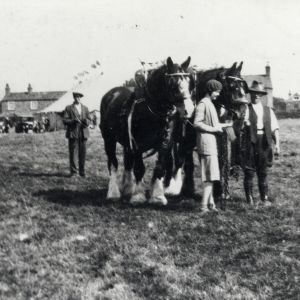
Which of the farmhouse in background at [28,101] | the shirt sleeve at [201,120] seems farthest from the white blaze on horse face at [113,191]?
the farmhouse in background at [28,101]

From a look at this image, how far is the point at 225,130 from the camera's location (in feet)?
27.0

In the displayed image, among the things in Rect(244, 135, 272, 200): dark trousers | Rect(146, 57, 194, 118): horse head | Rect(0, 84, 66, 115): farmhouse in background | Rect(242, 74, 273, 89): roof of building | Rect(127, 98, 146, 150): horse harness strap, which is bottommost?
Rect(244, 135, 272, 200): dark trousers

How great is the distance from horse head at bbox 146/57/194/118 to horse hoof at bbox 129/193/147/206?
67.7 inches

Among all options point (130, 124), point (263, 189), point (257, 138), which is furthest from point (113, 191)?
point (257, 138)

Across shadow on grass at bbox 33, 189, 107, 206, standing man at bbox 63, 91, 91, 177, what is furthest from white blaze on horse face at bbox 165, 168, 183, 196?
standing man at bbox 63, 91, 91, 177

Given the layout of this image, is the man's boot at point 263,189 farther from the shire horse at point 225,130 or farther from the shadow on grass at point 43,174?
the shadow on grass at point 43,174

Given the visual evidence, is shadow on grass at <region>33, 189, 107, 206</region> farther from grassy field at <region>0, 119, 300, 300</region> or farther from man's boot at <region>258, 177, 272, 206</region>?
man's boot at <region>258, 177, 272, 206</region>

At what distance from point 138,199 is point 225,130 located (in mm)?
2039

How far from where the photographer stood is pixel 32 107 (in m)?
99.9

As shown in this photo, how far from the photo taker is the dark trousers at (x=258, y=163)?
28.7 ft

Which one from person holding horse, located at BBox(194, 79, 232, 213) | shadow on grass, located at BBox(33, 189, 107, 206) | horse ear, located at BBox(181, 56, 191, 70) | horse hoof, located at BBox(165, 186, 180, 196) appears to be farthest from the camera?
horse hoof, located at BBox(165, 186, 180, 196)

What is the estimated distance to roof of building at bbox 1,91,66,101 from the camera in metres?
98.4

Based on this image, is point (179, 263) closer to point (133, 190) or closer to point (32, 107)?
point (133, 190)

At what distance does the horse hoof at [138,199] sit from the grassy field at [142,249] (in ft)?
1.02
